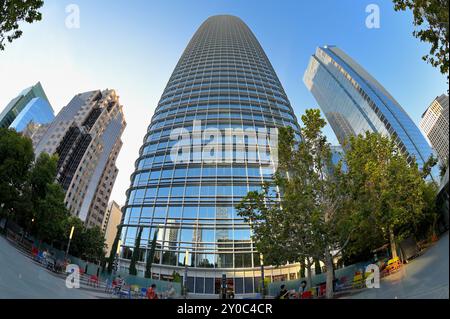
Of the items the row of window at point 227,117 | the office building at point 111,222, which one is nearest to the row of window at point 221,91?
the row of window at point 227,117

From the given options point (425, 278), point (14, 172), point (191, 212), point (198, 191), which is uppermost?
point (198, 191)

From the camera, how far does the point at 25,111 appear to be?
318 ft

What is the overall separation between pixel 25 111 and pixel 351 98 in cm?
13092

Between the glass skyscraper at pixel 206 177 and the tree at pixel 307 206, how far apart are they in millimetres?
10476

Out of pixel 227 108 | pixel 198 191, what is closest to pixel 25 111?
pixel 227 108

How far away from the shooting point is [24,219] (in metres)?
19.5

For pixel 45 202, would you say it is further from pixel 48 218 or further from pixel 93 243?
pixel 93 243

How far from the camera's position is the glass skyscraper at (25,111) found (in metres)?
92.1

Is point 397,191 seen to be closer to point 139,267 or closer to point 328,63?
point 139,267

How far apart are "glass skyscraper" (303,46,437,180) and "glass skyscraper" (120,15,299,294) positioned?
39.8 metres

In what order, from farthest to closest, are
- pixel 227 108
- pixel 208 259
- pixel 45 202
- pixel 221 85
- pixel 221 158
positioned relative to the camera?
1. pixel 221 85
2. pixel 227 108
3. pixel 221 158
4. pixel 208 259
5. pixel 45 202

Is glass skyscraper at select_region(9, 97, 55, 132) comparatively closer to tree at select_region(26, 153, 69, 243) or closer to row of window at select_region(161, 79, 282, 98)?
row of window at select_region(161, 79, 282, 98)
